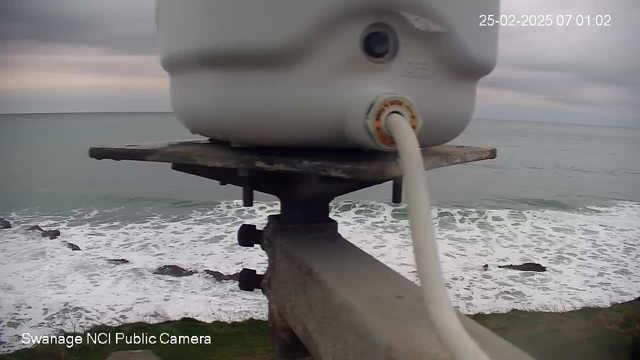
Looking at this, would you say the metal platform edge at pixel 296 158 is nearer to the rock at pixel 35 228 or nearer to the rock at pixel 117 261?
the rock at pixel 117 261

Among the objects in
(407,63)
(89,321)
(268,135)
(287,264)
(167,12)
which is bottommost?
(89,321)

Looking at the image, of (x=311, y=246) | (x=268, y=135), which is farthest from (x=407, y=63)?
(x=311, y=246)

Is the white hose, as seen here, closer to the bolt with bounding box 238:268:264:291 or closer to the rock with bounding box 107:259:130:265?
the bolt with bounding box 238:268:264:291

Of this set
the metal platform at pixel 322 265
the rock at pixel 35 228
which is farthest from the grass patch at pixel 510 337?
the rock at pixel 35 228

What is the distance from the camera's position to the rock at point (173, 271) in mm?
7180

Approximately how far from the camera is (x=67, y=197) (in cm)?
1402

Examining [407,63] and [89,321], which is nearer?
[407,63]

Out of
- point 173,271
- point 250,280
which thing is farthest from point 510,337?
point 173,271

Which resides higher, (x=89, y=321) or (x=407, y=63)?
(x=407, y=63)

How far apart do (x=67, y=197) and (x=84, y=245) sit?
5.72 meters

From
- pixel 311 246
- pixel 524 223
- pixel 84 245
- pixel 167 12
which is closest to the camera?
pixel 167 12

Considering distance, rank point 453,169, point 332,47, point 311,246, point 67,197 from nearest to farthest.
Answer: point 332,47, point 311,246, point 67,197, point 453,169

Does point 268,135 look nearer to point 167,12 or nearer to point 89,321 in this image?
point 167,12

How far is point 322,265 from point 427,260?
58cm
